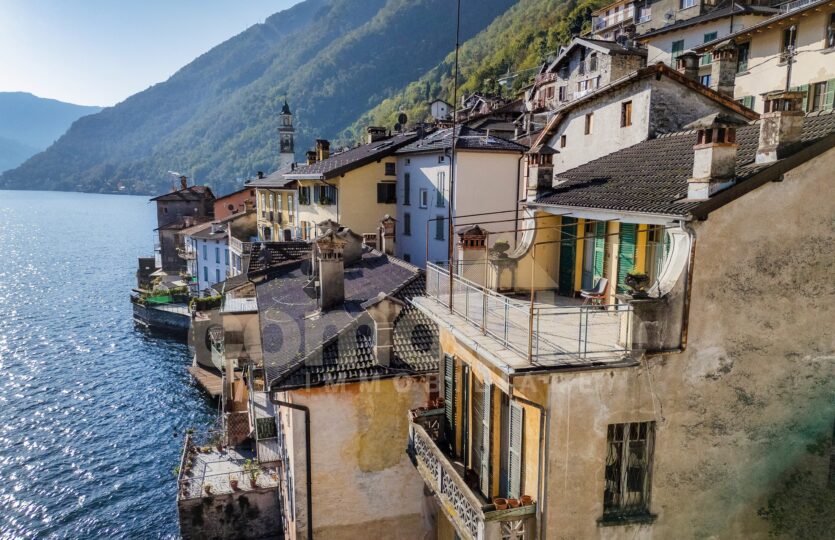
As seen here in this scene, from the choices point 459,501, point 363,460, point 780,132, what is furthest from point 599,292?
point 363,460

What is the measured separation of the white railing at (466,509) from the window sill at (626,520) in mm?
1040

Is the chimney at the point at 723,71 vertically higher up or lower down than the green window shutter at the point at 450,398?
higher up

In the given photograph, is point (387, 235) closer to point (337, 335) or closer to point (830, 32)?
point (337, 335)

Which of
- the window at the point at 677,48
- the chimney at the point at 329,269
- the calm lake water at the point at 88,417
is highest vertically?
the window at the point at 677,48

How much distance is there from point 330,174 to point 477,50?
12204 centimetres

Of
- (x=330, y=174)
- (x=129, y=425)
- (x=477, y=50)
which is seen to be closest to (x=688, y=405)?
(x=330, y=174)

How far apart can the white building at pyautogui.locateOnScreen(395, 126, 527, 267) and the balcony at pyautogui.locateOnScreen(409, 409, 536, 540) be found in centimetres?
1717

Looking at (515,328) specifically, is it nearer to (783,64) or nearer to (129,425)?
(783,64)

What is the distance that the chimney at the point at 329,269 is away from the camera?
60.2 ft

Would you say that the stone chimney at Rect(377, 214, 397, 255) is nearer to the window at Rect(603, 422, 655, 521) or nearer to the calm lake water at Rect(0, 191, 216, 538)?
the calm lake water at Rect(0, 191, 216, 538)

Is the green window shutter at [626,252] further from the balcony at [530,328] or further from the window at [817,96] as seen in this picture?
the window at [817,96]

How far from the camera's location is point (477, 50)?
146250 millimetres

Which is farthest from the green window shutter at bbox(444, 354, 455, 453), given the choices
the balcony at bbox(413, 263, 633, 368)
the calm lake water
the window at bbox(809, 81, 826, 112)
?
the window at bbox(809, 81, 826, 112)

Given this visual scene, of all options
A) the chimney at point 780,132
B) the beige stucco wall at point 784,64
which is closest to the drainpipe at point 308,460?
the chimney at point 780,132
